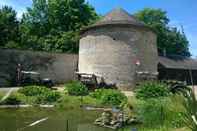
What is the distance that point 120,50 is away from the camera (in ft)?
84.2

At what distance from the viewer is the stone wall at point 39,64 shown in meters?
26.3

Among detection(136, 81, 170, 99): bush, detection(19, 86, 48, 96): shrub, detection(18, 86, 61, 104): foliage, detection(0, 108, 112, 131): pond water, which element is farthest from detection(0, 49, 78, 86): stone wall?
detection(0, 108, 112, 131): pond water

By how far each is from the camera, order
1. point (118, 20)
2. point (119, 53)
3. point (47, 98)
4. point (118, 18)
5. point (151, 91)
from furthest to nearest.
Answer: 1. point (118, 18)
2. point (118, 20)
3. point (119, 53)
4. point (151, 91)
5. point (47, 98)

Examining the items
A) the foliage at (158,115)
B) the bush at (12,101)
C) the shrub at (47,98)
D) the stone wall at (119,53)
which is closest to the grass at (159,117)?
the foliage at (158,115)

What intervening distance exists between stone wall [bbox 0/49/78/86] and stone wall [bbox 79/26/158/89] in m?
3.51

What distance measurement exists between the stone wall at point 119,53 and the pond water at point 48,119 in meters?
10.5

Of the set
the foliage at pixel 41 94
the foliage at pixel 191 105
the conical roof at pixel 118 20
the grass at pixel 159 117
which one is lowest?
the grass at pixel 159 117

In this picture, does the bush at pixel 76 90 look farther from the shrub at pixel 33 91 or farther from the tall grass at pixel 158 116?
the tall grass at pixel 158 116

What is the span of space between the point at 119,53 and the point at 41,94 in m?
9.89

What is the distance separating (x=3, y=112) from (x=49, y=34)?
2694 cm

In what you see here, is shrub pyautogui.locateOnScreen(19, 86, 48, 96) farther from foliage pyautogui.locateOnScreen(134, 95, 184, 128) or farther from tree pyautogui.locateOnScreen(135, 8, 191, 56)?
tree pyautogui.locateOnScreen(135, 8, 191, 56)

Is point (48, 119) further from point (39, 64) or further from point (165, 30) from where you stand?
point (165, 30)

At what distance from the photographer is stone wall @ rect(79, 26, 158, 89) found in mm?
25625

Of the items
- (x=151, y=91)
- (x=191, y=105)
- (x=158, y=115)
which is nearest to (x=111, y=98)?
(x=151, y=91)
